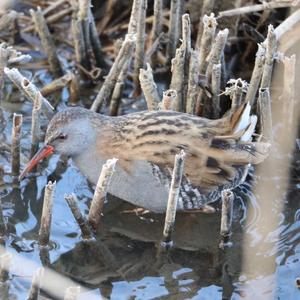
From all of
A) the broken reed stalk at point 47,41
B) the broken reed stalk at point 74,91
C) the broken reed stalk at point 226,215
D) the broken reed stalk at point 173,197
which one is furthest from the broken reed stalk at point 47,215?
the broken reed stalk at point 47,41

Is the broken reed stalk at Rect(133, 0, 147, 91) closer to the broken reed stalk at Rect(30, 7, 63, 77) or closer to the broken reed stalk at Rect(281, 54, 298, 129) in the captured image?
the broken reed stalk at Rect(30, 7, 63, 77)

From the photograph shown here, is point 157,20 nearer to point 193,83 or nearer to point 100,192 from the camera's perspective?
point 193,83

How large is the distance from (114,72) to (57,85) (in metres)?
0.51

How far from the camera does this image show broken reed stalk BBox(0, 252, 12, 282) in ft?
12.3

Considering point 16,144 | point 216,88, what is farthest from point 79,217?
point 216,88

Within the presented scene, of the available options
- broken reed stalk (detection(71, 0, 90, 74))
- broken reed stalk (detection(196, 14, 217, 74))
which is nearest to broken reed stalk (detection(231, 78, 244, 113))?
broken reed stalk (detection(196, 14, 217, 74))

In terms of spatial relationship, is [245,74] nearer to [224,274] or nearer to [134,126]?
[134,126]

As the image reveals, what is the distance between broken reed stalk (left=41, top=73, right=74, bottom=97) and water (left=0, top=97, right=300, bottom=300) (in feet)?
1.96

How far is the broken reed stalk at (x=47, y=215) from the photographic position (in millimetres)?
4023

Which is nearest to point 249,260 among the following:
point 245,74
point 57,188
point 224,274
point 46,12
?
point 224,274

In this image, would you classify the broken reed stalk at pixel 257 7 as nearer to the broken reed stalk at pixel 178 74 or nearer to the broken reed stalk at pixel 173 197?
the broken reed stalk at pixel 178 74

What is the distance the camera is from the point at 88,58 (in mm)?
5707

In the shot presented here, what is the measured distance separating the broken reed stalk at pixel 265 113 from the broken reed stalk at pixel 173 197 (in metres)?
0.87

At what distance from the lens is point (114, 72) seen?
506cm
